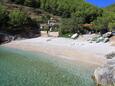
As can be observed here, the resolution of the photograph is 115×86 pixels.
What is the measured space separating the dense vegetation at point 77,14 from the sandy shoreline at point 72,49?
1063 centimetres

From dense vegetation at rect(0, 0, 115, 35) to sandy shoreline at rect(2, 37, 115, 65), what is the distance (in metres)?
10.6

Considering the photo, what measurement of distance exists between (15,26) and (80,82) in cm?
3714

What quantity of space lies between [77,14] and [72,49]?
1333 inches

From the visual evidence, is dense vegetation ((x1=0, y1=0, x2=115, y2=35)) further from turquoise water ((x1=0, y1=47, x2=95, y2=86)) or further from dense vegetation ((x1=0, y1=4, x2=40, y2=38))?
turquoise water ((x1=0, y1=47, x2=95, y2=86))

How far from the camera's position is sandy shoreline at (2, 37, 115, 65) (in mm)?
32119

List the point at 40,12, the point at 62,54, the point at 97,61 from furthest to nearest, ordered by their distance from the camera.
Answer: the point at 40,12, the point at 62,54, the point at 97,61

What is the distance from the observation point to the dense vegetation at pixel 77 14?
56.4m

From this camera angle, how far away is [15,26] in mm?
55344

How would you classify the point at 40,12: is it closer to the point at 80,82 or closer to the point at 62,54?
the point at 62,54

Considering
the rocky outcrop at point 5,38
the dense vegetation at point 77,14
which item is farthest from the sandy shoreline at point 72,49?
the dense vegetation at point 77,14

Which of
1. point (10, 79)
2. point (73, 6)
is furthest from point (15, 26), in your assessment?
point (10, 79)

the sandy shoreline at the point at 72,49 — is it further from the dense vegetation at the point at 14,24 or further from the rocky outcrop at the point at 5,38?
the dense vegetation at the point at 14,24

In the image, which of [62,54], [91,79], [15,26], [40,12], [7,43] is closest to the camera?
[91,79]

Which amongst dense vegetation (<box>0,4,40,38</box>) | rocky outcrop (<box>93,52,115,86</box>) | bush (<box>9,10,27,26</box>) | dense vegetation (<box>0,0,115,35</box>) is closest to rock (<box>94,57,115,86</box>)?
rocky outcrop (<box>93,52,115,86</box>)
